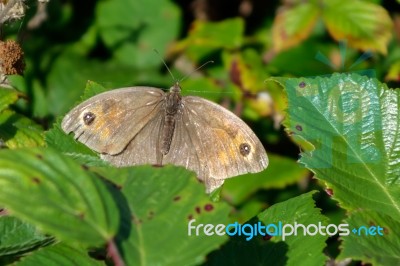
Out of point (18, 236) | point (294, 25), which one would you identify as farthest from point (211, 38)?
point (18, 236)

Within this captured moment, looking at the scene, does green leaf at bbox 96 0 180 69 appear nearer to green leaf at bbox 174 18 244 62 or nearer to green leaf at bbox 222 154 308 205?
Answer: green leaf at bbox 174 18 244 62

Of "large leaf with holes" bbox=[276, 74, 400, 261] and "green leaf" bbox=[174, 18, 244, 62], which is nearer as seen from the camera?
"large leaf with holes" bbox=[276, 74, 400, 261]

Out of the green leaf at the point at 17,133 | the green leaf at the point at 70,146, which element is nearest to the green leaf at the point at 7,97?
the green leaf at the point at 17,133

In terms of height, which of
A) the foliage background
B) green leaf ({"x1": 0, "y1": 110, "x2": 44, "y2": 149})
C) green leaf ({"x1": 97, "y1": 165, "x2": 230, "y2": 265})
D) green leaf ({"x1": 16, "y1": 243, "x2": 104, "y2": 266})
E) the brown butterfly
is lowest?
the foliage background

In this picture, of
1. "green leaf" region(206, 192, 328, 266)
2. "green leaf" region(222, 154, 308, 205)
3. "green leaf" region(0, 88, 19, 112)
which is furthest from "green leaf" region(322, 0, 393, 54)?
"green leaf" region(206, 192, 328, 266)

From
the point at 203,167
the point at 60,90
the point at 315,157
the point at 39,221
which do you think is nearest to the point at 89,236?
the point at 39,221

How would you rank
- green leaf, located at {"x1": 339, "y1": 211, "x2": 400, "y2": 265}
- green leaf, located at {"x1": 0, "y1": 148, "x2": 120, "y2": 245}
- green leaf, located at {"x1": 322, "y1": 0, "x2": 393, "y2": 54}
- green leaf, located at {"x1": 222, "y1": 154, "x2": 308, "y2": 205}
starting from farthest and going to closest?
green leaf, located at {"x1": 322, "y1": 0, "x2": 393, "y2": 54} < green leaf, located at {"x1": 222, "y1": 154, "x2": 308, "y2": 205} < green leaf, located at {"x1": 339, "y1": 211, "x2": 400, "y2": 265} < green leaf, located at {"x1": 0, "y1": 148, "x2": 120, "y2": 245}
